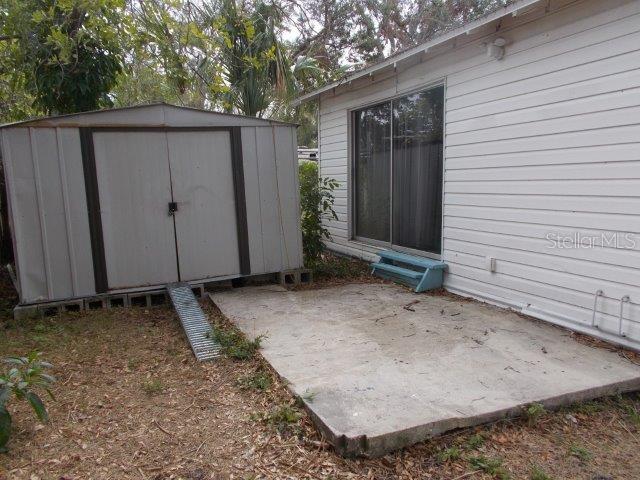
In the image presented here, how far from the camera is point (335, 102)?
7348mm

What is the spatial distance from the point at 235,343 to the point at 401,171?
3243mm

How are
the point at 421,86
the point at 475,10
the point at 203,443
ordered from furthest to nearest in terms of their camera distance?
the point at 475,10, the point at 421,86, the point at 203,443

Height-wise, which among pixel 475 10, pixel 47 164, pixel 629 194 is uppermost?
pixel 475 10

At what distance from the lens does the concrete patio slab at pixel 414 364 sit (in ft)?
7.97

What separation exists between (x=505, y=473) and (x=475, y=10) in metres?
16.9

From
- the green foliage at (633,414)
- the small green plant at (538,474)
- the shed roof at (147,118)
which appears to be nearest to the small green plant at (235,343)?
the small green plant at (538,474)

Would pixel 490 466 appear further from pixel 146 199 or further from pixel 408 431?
pixel 146 199

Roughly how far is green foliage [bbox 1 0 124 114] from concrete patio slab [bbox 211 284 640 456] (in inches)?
125

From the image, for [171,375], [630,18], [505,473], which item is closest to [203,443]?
[171,375]

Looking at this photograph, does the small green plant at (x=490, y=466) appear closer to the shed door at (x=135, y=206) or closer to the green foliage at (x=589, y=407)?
the green foliage at (x=589, y=407)

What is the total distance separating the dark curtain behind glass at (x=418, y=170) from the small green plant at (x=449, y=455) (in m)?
3.30

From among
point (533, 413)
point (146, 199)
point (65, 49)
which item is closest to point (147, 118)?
→ point (146, 199)

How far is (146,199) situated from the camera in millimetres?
4867

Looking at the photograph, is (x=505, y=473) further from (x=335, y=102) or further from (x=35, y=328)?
(x=335, y=102)
